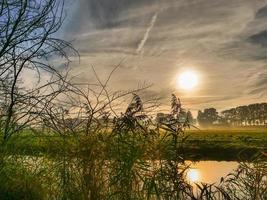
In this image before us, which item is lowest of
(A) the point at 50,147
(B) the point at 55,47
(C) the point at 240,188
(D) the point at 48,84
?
(C) the point at 240,188

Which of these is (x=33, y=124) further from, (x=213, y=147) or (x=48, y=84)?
(x=213, y=147)

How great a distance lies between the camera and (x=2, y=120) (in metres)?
8.71

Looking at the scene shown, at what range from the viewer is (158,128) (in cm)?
791

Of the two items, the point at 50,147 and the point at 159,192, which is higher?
the point at 50,147

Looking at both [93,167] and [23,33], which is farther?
[23,33]

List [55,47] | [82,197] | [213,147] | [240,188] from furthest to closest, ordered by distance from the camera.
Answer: [213,147]
[240,188]
[55,47]
[82,197]

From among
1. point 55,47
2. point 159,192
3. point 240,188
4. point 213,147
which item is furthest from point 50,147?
point 213,147

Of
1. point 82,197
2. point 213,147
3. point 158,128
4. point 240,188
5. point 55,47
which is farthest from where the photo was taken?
point 213,147

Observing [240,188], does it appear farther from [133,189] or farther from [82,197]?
[82,197]

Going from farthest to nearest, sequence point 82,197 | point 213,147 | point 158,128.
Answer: point 213,147, point 158,128, point 82,197

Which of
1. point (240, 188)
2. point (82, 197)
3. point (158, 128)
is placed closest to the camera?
point (82, 197)

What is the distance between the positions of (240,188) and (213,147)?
6039 centimetres

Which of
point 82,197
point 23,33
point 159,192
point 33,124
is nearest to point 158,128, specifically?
point 159,192

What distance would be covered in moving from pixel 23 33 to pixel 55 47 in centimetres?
59
